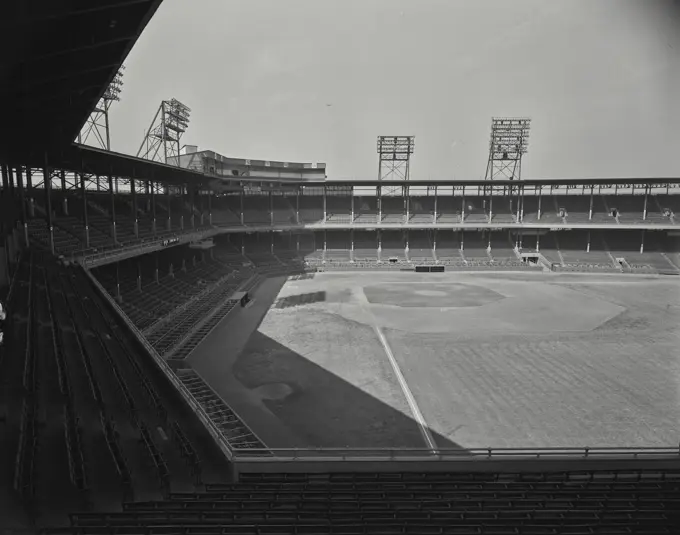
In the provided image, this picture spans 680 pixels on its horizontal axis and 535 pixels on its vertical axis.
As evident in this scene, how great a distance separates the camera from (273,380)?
18.9 metres

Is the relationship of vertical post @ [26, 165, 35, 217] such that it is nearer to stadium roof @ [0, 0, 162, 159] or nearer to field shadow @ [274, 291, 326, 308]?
stadium roof @ [0, 0, 162, 159]

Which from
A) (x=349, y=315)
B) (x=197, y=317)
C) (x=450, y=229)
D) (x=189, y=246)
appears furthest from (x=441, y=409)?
(x=450, y=229)

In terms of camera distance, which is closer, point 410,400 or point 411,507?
point 411,507

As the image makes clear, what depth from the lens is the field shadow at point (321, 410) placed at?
13922 millimetres

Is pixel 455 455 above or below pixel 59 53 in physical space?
below

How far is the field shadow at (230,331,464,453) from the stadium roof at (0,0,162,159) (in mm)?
12271

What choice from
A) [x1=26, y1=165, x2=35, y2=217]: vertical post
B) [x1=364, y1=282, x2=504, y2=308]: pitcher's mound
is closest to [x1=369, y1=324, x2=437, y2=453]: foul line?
[x1=364, y1=282, x2=504, y2=308]: pitcher's mound

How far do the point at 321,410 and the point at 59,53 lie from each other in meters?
13.6

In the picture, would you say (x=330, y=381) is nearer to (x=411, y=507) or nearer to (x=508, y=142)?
(x=411, y=507)

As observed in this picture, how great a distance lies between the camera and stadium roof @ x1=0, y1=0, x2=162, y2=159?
8234 millimetres

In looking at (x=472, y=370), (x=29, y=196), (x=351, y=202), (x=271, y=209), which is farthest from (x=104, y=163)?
(x=351, y=202)

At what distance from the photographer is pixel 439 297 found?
37.2 metres

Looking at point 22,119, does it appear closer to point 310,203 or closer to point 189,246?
point 189,246

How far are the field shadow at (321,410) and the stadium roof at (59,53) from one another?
12271mm
